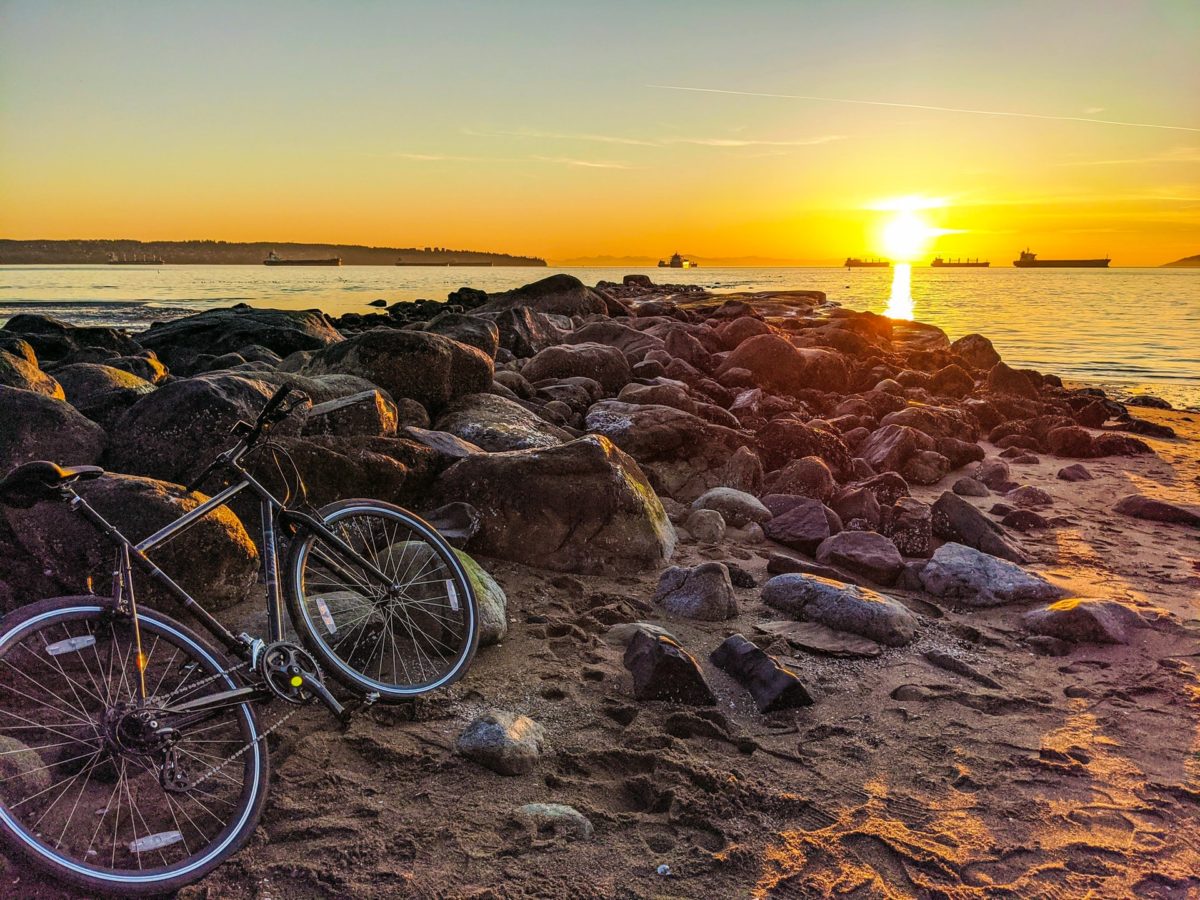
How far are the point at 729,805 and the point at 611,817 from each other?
0.55 meters

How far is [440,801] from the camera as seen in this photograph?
346 cm

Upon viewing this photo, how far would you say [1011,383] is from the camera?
53.6 feet

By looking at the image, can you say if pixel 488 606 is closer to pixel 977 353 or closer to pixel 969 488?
pixel 969 488

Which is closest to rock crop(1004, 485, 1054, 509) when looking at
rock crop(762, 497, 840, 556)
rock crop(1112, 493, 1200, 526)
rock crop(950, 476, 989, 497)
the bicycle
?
rock crop(950, 476, 989, 497)

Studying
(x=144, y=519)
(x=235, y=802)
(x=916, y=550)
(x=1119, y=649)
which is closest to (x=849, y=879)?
(x=235, y=802)

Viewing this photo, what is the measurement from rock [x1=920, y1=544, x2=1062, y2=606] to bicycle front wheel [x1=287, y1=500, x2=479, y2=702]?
148 inches

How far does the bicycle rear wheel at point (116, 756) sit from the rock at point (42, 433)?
2.30 m

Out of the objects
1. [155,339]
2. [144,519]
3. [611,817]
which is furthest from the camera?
[155,339]

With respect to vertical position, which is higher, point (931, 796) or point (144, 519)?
point (144, 519)

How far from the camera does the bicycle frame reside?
10.4ft

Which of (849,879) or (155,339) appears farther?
(155,339)

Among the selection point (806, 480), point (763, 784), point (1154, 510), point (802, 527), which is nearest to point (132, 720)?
point (763, 784)

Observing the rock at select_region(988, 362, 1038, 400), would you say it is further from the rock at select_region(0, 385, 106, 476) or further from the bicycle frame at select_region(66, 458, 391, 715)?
the rock at select_region(0, 385, 106, 476)

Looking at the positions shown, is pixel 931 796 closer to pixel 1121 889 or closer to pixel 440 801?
pixel 1121 889
